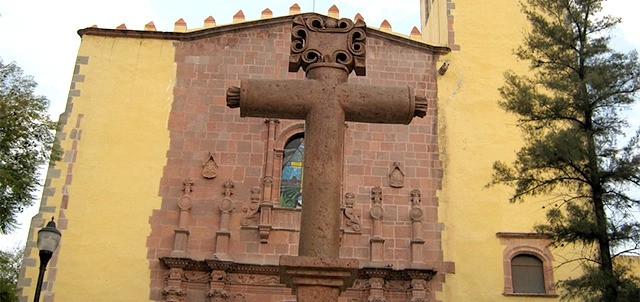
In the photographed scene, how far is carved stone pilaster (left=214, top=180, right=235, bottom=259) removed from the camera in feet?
44.0

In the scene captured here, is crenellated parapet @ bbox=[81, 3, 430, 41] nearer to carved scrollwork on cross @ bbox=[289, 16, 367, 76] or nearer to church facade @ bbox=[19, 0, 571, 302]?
church facade @ bbox=[19, 0, 571, 302]

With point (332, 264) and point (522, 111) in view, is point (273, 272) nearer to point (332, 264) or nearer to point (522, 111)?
point (522, 111)

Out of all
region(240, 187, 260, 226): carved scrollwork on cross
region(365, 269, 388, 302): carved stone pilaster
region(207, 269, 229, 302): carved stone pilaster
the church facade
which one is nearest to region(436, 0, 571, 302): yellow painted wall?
the church facade

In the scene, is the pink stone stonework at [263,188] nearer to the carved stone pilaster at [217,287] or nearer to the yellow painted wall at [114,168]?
the carved stone pilaster at [217,287]

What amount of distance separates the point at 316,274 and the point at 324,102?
1.50m

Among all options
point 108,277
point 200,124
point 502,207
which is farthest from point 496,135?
point 108,277

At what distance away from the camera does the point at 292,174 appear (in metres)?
14.4

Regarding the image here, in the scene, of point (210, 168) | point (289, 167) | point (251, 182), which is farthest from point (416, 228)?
point (210, 168)

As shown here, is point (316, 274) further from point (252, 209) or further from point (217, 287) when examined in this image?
point (252, 209)

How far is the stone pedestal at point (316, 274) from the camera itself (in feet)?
18.3

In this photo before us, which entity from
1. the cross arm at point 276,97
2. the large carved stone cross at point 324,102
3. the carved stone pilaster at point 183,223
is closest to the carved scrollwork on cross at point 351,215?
the carved stone pilaster at point 183,223

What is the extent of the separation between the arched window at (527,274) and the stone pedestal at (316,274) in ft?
29.0

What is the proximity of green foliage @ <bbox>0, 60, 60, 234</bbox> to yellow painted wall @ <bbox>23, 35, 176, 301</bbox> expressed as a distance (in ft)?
7.69

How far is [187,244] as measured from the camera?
13539 millimetres
